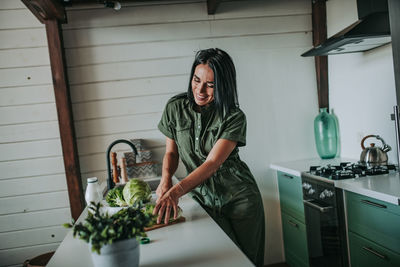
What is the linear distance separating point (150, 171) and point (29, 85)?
1.30 m

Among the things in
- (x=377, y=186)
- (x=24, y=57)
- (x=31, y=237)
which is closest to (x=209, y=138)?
(x=377, y=186)

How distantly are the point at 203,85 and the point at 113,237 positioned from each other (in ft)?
3.79

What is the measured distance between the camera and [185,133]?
1975 mm

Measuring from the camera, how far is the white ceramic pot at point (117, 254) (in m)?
0.92

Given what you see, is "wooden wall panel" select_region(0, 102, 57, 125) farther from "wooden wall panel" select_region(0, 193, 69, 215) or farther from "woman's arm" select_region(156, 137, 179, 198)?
"woman's arm" select_region(156, 137, 179, 198)

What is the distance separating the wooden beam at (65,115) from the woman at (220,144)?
130cm

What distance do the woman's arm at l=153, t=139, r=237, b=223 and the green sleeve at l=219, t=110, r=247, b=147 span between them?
0.10 feet

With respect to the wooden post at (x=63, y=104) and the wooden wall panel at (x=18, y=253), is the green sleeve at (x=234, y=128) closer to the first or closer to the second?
the wooden post at (x=63, y=104)

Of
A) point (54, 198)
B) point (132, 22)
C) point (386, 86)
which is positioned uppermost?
point (132, 22)

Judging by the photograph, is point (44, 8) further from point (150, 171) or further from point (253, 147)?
point (253, 147)

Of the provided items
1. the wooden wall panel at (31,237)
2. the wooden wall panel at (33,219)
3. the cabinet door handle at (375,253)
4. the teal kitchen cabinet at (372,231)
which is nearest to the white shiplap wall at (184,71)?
the wooden wall panel at (33,219)

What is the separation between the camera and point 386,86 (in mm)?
2656

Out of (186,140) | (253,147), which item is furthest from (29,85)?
(253,147)

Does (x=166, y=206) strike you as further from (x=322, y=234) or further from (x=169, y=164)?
(x=322, y=234)
